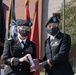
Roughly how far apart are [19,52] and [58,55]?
0.62 meters

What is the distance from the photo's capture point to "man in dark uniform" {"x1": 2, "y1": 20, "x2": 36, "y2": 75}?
18.4ft

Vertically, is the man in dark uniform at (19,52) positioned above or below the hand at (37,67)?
above

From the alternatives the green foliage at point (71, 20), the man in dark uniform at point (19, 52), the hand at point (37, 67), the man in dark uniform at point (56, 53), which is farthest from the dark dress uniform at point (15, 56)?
the green foliage at point (71, 20)

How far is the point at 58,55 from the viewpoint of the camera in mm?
5754

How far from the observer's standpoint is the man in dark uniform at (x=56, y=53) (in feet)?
18.9

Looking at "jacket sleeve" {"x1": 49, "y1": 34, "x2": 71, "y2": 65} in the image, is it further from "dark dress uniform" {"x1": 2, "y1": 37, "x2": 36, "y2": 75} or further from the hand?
"dark dress uniform" {"x1": 2, "y1": 37, "x2": 36, "y2": 75}

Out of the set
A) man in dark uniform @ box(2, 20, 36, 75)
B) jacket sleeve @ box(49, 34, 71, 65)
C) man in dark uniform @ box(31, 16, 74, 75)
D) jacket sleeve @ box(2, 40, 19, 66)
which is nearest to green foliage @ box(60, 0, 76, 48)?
→ man in dark uniform @ box(31, 16, 74, 75)

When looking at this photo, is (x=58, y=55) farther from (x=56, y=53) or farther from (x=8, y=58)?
(x=8, y=58)

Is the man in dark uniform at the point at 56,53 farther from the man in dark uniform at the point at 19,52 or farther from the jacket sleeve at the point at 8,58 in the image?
the jacket sleeve at the point at 8,58

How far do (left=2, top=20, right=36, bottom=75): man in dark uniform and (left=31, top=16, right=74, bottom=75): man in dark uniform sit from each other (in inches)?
9.8

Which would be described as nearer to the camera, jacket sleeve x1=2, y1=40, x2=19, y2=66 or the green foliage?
jacket sleeve x1=2, y1=40, x2=19, y2=66

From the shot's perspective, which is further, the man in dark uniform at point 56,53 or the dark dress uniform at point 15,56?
the man in dark uniform at point 56,53

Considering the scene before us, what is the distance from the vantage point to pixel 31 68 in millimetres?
5633

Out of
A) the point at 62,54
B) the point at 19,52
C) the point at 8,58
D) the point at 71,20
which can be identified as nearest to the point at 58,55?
the point at 62,54
